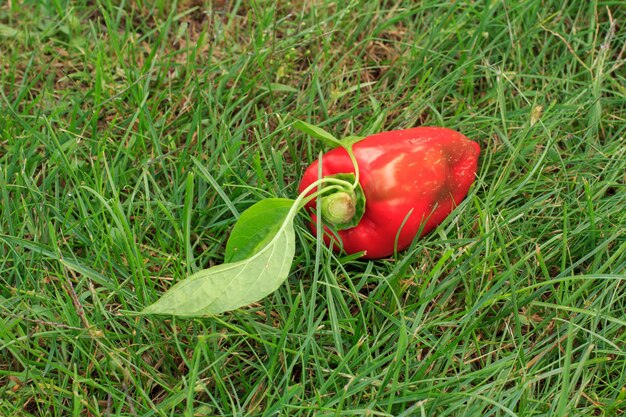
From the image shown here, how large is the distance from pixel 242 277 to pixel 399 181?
A: 0.49 meters

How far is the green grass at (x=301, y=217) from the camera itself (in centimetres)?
197

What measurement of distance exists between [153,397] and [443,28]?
1.52 m

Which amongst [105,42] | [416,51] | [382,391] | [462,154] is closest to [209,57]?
[105,42]

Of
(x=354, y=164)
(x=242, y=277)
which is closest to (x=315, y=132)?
(x=354, y=164)

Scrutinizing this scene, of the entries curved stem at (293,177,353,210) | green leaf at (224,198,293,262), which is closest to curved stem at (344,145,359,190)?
curved stem at (293,177,353,210)

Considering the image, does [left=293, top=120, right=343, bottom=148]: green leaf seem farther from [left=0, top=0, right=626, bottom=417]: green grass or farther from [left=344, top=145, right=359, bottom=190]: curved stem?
[left=0, top=0, right=626, bottom=417]: green grass

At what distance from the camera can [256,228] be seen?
2.00 metres

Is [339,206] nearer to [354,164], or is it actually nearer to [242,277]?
[354,164]

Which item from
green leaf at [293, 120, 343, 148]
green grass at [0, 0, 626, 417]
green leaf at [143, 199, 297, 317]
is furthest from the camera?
green leaf at [293, 120, 343, 148]

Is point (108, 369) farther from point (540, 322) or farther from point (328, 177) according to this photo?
point (540, 322)

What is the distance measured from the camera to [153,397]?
2.04 meters

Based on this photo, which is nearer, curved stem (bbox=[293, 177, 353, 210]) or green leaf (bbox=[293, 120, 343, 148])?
curved stem (bbox=[293, 177, 353, 210])

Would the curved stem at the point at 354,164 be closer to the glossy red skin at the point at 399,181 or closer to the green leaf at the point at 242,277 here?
the glossy red skin at the point at 399,181

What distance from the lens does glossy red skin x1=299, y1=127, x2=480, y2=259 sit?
2.07m
